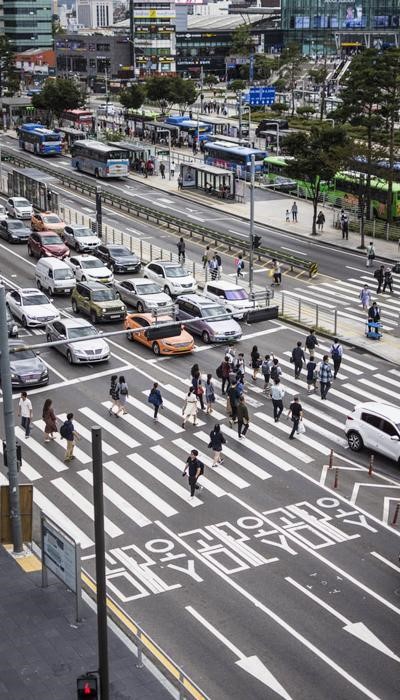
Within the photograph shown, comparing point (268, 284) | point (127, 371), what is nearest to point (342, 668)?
point (127, 371)

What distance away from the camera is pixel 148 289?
46.4m

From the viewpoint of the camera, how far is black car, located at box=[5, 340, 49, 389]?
119 ft

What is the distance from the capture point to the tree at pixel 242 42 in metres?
178

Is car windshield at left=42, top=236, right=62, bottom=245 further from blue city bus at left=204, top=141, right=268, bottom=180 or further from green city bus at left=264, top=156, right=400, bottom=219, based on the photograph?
blue city bus at left=204, top=141, right=268, bottom=180

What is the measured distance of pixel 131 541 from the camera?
25.6 m

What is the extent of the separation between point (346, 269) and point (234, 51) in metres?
137

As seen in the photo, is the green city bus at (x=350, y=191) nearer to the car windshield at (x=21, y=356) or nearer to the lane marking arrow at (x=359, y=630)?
the car windshield at (x=21, y=356)

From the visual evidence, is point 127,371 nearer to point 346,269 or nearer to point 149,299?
point 149,299

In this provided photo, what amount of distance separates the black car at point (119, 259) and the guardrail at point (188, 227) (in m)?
7.19

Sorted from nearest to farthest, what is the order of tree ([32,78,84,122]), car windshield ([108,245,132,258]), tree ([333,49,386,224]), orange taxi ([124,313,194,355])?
orange taxi ([124,313,194,355]), car windshield ([108,245,132,258]), tree ([333,49,386,224]), tree ([32,78,84,122])

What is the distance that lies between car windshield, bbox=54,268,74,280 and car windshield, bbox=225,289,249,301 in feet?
28.3

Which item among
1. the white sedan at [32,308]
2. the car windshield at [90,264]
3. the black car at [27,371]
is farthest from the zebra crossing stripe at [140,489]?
the car windshield at [90,264]

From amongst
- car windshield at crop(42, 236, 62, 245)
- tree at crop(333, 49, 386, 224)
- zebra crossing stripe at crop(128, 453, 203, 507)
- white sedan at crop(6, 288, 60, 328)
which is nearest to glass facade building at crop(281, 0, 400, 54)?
tree at crop(333, 49, 386, 224)

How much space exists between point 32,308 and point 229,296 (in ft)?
28.8
